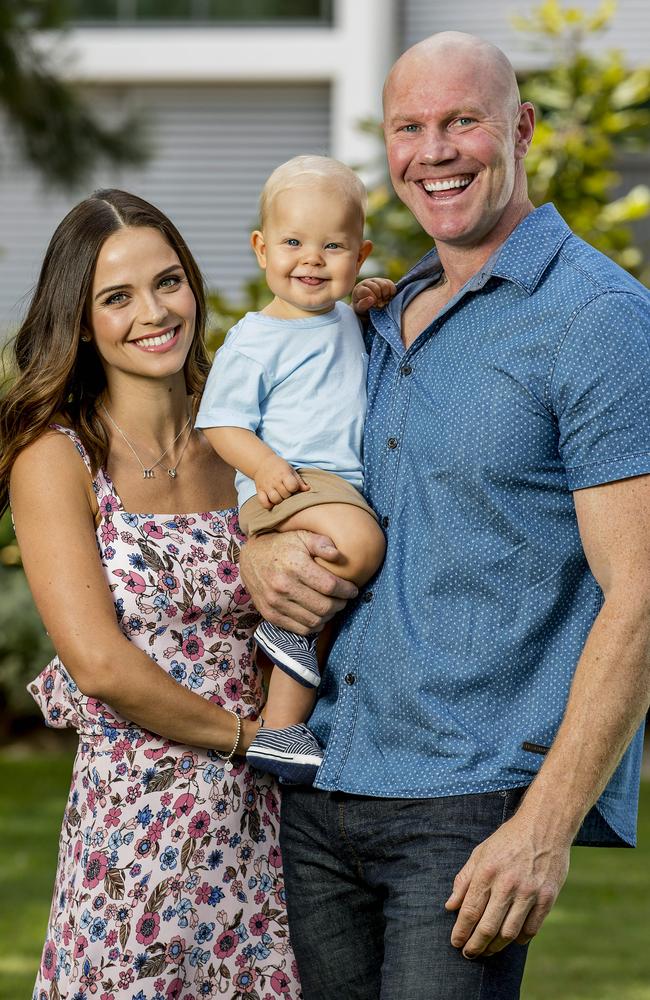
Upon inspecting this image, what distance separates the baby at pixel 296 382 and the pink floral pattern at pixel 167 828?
0.62 feet

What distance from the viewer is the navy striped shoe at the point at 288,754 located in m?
2.76

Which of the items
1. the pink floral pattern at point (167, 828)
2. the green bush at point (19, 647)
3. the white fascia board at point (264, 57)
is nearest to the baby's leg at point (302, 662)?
the pink floral pattern at point (167, 828)

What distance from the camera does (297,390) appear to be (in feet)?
9.75

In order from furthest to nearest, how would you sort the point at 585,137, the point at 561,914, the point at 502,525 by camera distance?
the point at 585,137 < the point at 561,914 < the point at 502,525

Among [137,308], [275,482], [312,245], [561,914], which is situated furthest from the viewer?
[561,914]

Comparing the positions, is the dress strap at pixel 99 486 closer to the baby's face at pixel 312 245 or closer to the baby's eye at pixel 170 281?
the baby's eye at pixel 170 281

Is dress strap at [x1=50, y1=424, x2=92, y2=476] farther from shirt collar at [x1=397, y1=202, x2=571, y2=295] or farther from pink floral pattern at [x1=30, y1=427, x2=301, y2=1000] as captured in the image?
shirt collar at [x1=397, y1=202, x2=571, y2=295]

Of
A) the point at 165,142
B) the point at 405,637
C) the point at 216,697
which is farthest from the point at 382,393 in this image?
the point at 165,142

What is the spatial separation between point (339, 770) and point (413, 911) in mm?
306

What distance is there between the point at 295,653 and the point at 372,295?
31.5 inches

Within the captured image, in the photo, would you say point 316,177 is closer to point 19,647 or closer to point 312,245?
point 312,245

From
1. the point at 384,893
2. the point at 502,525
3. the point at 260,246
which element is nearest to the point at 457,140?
the point at 260,246

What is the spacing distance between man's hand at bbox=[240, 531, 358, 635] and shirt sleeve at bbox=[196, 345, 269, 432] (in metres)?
0.28

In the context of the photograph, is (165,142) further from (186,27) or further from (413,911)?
(413,911)
